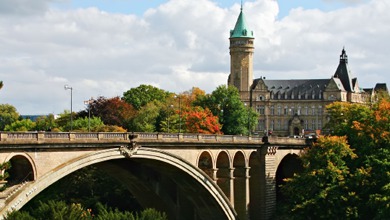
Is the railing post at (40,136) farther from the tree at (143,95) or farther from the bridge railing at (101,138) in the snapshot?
the tree at (143,95)

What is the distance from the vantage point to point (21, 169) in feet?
163

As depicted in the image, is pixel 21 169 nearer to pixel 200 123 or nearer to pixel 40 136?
pixel 40 136

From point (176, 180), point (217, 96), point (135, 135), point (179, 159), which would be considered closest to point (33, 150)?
point (135, 135)

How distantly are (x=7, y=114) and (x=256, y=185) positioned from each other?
321 feet

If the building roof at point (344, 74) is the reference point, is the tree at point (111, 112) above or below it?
below

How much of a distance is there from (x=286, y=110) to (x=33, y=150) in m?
146

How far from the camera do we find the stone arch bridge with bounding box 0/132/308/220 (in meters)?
49.2

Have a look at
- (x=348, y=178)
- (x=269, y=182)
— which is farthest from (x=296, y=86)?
(x=348, y=178)

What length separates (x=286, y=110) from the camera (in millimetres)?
192500

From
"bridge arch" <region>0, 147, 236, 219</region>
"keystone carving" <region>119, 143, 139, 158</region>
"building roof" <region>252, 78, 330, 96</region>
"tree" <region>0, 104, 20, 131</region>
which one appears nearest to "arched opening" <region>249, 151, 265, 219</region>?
"bridge arch" <region>0, 147, 236, 219</region>

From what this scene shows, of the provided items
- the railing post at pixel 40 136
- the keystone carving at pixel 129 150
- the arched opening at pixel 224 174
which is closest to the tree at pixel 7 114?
the arched opening at pixel 224 174

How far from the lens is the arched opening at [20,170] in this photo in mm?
49000

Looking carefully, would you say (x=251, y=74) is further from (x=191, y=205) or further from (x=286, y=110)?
(x=191, y=205)

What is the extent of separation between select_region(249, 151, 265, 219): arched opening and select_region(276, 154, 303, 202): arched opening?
7660 millimetres
